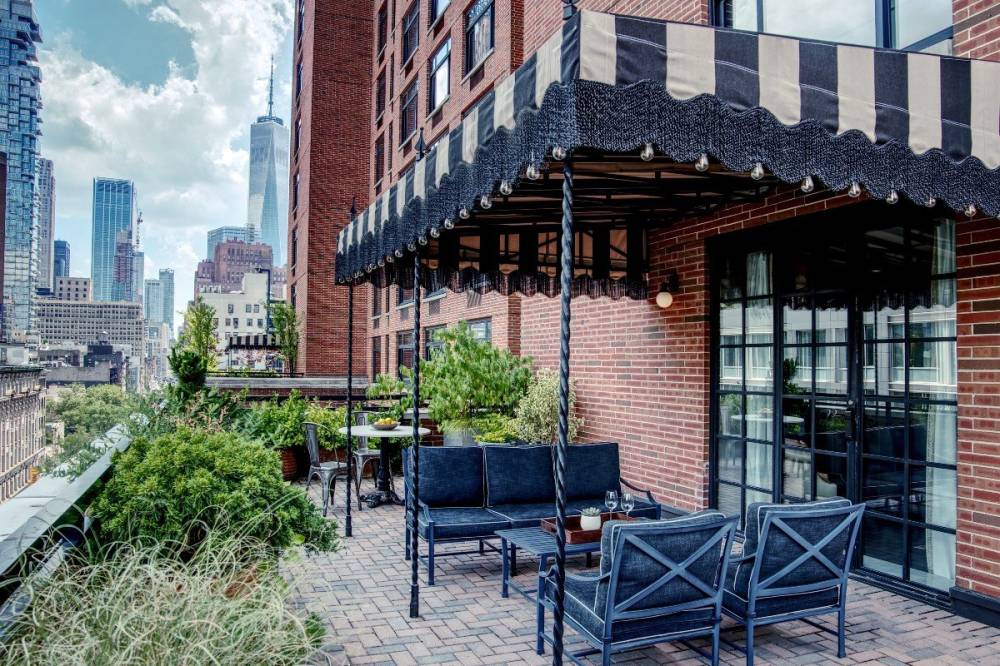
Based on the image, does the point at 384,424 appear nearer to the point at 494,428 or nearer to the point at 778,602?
the point at 494,428

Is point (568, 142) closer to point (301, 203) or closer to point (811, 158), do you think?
point (811, 158)

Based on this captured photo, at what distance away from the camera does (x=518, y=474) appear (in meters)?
7.00

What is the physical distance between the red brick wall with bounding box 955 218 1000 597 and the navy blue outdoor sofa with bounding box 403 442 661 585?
7.89 ft

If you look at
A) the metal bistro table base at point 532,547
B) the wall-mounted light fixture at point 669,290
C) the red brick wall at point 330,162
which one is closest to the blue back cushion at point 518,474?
the metal bistro table base at point 532,547

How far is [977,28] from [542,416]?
248 inches

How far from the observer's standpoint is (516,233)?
792 centimetres

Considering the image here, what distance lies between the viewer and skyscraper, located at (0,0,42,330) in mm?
164250

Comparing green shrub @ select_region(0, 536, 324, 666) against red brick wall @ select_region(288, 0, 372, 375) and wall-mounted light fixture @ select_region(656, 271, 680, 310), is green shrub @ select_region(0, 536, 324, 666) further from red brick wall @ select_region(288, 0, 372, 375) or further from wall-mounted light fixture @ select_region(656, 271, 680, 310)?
red brick wall @ select_region(288, 0, 372, 375)

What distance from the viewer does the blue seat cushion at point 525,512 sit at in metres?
6.25

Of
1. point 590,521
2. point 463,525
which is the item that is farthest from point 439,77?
point 590,521

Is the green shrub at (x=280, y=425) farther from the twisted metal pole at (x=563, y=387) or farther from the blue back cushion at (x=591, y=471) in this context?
the twisted metal pole at (x=563, y=387)

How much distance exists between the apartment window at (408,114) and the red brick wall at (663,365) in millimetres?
13069

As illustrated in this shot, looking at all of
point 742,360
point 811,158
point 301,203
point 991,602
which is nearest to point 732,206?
point 742,360

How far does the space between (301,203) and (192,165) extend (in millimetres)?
165348
